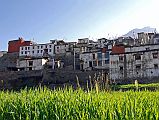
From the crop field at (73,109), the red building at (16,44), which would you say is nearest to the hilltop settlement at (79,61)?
the red building at (16,44)

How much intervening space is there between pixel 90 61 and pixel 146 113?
60461mm

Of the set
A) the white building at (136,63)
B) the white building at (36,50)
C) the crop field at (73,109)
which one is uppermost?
the white building at (36,50)

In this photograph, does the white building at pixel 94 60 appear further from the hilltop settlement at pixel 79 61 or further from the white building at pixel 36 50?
the white building at pixel 36 50

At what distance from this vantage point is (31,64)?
224 ft

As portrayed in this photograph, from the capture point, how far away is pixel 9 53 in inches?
3191

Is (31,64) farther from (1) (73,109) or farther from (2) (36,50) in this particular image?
(1) (73,109)

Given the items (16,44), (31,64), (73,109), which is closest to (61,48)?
(31,64)

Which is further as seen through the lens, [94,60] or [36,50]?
[36,50]

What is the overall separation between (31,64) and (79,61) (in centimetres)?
929

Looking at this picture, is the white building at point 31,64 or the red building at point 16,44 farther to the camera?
the red building at point 16,44

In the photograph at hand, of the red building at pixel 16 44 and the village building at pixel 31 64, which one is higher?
the red building at pixel 16 44

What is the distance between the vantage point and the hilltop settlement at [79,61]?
54750mm

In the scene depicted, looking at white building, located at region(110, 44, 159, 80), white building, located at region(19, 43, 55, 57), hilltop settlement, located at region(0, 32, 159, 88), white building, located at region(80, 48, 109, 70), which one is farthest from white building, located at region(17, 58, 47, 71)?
white building, located at region(110, 44, 159, 80)

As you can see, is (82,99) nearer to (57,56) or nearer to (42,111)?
(42,111)
